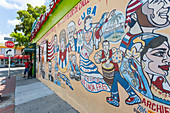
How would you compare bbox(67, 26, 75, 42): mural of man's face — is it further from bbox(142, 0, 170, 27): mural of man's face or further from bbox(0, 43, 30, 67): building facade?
bbox(0, 43, 30, 67): building facade

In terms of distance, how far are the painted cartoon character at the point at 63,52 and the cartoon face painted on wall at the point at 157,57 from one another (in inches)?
103

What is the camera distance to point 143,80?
1.45 m

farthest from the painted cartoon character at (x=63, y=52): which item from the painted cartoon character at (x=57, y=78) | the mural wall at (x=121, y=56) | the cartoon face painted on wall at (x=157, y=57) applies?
the cartoon face painted on wall at (x=157, y=57)

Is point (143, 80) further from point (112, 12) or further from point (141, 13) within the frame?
point (112, 12)

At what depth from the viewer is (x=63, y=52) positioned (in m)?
3.85

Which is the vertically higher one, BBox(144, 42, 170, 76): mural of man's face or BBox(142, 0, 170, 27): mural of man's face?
BBox(142, 0, 170, 27): mural of man's face

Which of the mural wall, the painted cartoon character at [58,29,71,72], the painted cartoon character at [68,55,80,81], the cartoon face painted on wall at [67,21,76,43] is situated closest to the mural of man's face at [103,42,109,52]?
the mural wall

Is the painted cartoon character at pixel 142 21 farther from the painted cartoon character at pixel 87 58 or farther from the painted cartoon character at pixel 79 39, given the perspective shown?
the painted cartoon character at pixel 79 39

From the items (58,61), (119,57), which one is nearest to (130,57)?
(119,57)

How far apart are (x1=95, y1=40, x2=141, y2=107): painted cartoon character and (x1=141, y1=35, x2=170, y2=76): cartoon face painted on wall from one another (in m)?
0.45

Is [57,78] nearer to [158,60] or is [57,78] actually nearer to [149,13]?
[158,60]

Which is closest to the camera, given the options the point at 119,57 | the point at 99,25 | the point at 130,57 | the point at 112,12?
the point at 130,57

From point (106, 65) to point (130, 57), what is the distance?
577 millimetres

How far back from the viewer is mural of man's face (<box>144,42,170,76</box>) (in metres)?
1.23
